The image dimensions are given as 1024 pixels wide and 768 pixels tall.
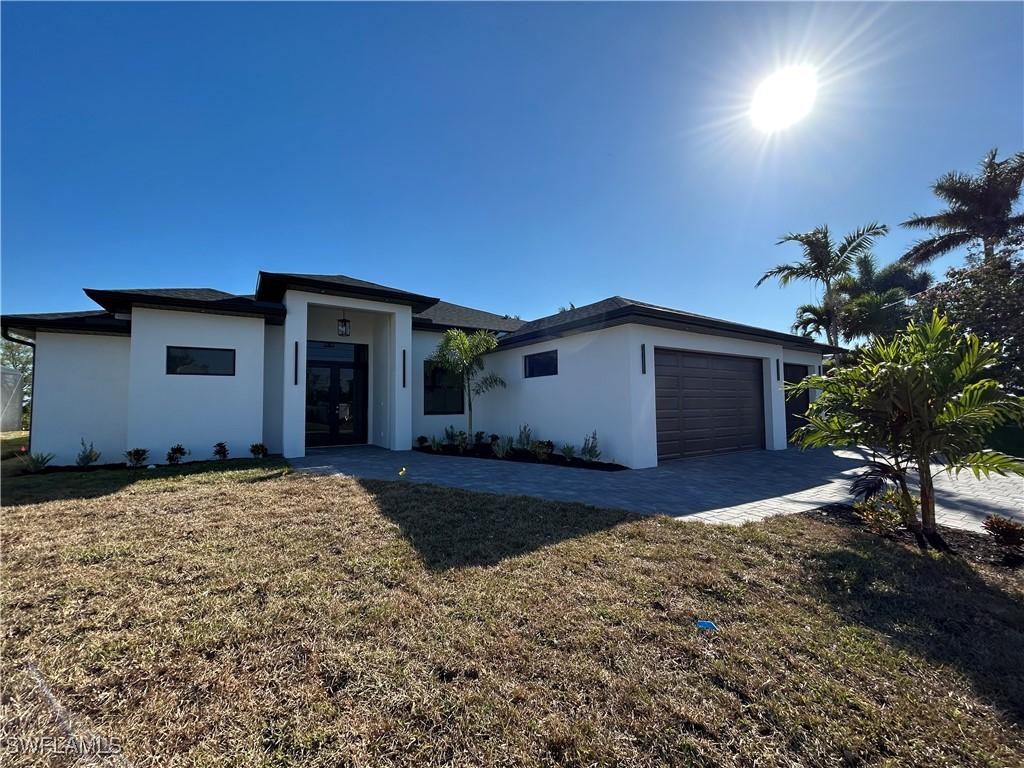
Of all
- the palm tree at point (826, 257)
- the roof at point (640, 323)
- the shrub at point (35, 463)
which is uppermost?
the palm tree at point (826, 257)

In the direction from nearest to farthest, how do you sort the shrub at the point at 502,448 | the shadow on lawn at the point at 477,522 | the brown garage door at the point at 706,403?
1. the shadow on lawn at the point at 477,522
2. the brown garage door at the point at 706,403
3. the shrub at the point at 502,448

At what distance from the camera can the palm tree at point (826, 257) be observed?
13391 millimetres

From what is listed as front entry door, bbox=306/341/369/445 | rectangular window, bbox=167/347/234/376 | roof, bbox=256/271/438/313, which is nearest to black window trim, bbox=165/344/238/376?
rectangular window, bbox=167/347/234/376

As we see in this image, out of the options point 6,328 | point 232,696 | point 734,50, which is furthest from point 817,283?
point 6,328

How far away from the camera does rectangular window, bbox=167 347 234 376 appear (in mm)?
8828

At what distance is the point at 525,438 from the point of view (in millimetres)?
10641

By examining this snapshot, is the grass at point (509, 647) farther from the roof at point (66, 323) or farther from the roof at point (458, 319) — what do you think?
the roof at point (458, 319)

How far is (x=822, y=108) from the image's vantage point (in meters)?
7.50

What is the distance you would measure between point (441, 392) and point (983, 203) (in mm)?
23397

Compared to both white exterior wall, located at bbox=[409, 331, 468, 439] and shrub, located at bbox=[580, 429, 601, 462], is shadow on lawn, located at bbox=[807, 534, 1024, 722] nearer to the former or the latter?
shrub, located at bbox=[580, 429, 601, 462]

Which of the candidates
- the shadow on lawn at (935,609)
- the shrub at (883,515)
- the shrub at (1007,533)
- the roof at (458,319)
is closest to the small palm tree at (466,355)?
the roof at (458,319)

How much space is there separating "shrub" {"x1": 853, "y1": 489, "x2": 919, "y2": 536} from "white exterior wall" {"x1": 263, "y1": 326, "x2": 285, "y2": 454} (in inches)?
451

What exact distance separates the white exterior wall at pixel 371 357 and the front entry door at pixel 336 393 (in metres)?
0.27

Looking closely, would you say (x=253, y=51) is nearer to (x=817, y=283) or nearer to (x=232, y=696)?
(x=232, y=696)
